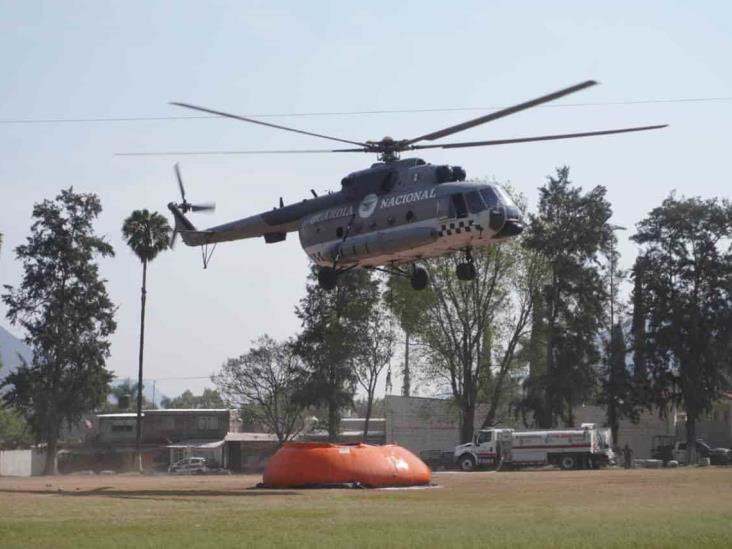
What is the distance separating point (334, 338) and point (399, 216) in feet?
157

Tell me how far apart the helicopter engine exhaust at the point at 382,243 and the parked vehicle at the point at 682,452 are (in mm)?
42388

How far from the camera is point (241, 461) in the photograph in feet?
304

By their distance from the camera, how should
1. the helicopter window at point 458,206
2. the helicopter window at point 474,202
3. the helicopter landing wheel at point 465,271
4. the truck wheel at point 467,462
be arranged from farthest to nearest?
the truck wheel at point 467,462
the helicopter landing wheel at point 465,271
the helicopter window at point 458,206
the helicopter window at point 474,202

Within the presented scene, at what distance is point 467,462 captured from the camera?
218 feet

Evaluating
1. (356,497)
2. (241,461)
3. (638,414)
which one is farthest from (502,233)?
(241,461)

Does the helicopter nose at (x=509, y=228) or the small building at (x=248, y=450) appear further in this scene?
the small building at (x=248, y=450)

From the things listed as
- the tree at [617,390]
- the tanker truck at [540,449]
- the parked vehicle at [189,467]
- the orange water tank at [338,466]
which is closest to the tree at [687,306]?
the tree at [617,390]

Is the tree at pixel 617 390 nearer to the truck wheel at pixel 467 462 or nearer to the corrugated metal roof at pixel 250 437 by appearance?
the truck wheel at pixel 467 462

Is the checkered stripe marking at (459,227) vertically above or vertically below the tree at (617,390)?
above

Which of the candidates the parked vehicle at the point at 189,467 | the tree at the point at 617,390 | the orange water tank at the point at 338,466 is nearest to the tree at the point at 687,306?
the tree at the point at 617,390

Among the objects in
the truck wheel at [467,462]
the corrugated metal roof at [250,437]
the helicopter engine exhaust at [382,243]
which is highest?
the helicopter engine exhaust at [382,243]

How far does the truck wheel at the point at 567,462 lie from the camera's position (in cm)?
6419

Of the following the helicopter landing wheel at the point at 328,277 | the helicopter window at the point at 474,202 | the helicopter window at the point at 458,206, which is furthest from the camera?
the helicopter landing wheel at the point at 328,277

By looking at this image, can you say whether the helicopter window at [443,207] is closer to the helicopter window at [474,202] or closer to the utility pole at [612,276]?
the helicopter window at [474,202]
